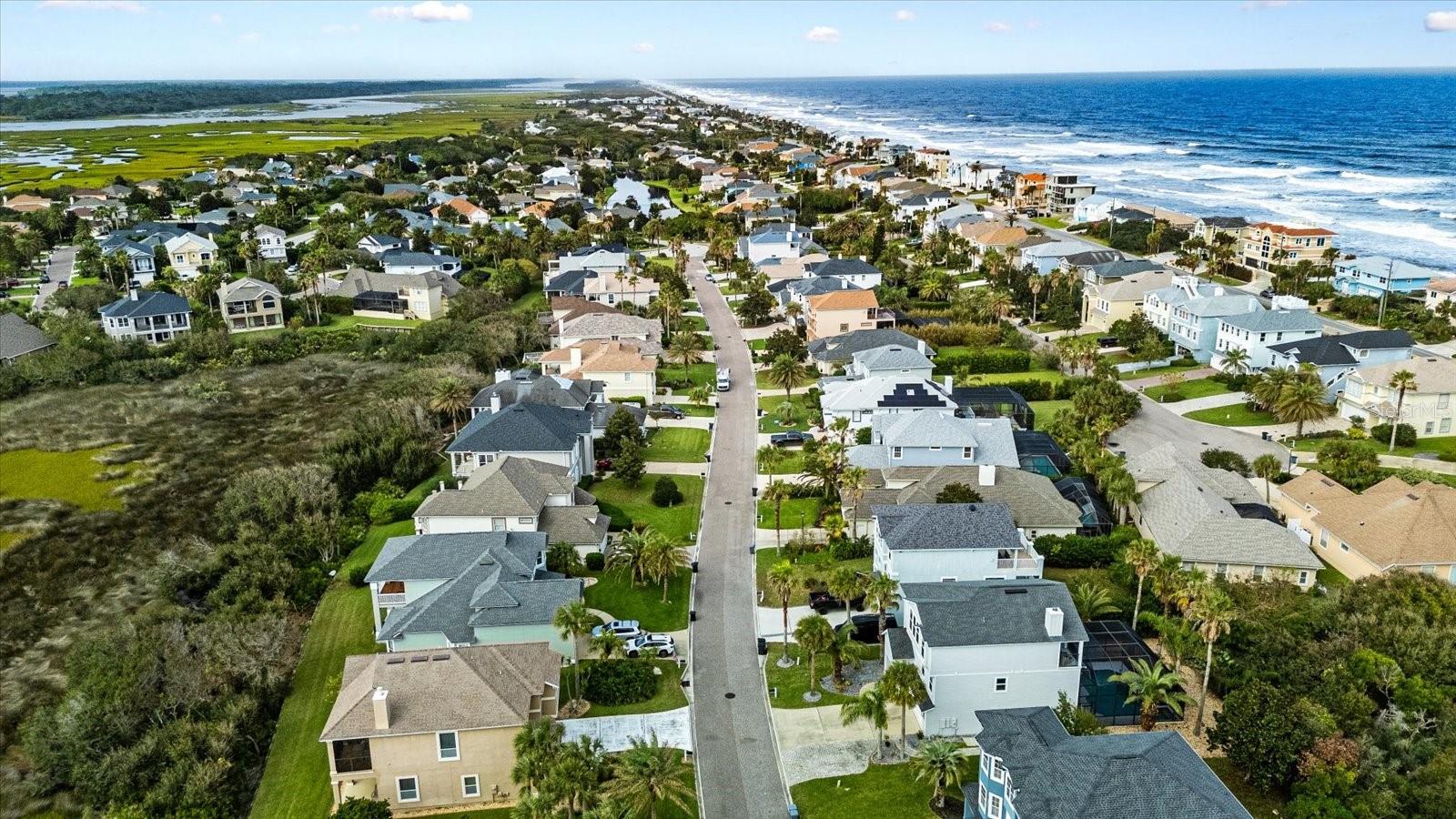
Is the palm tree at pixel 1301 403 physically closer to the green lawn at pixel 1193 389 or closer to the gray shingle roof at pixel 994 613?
the green lawn at pixel 1193 389

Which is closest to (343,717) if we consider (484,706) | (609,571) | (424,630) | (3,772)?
(484,706)

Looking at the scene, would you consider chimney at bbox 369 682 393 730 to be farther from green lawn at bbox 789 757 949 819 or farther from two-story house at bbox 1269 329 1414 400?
two-story house at bbox 1269 329 1414 400

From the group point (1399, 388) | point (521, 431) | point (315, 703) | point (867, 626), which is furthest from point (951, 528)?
point (1399, 388)

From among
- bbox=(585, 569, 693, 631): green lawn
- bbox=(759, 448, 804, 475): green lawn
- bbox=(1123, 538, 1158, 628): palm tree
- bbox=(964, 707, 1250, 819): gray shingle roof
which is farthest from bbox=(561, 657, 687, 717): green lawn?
bbox=(759, 448, 804, 475): green lawn

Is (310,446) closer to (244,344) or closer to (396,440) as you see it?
(396,440)

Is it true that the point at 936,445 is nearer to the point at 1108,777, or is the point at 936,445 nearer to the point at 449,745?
the point at 1108,777

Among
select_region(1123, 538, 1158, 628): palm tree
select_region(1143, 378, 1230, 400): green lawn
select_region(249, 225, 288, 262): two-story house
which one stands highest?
select_region(249, 225, 288, 262): two-story house
